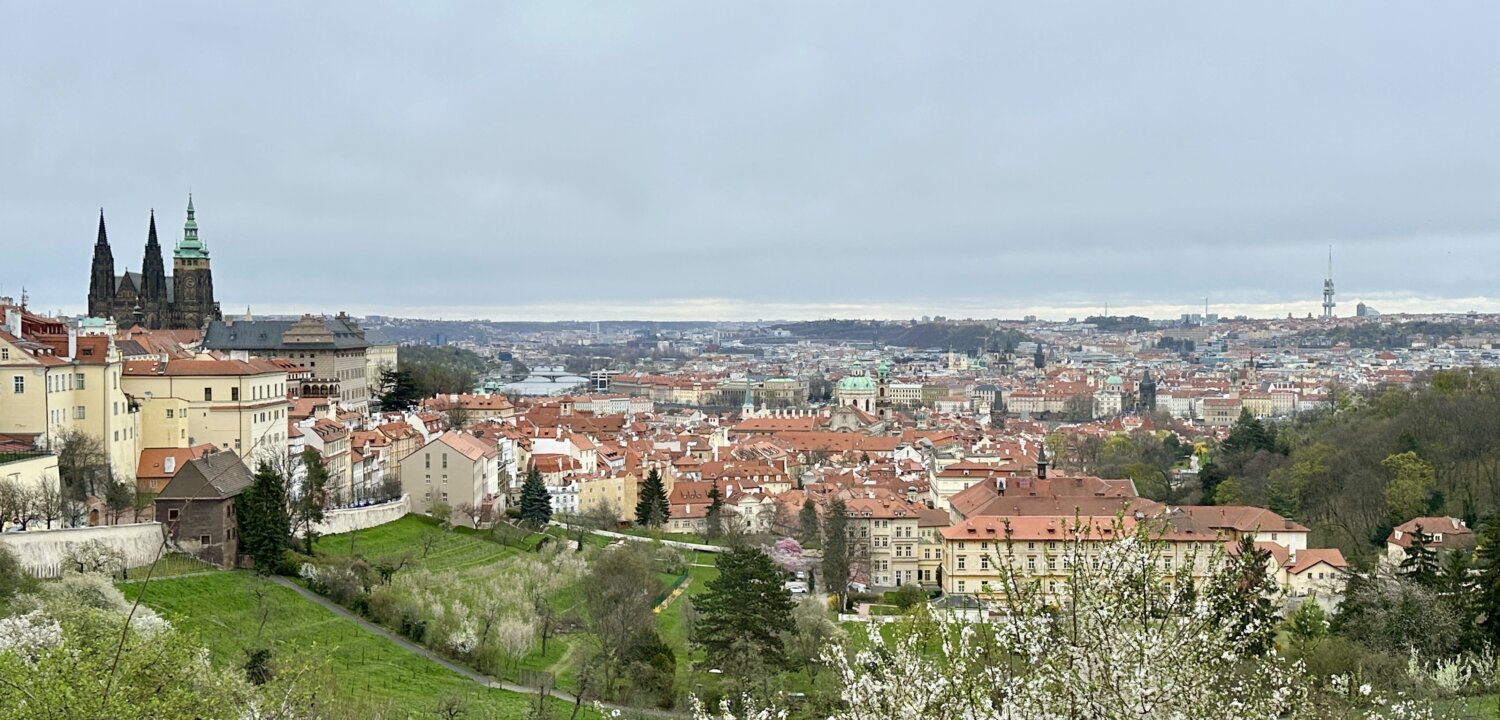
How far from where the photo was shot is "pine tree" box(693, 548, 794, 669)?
29.0 metres

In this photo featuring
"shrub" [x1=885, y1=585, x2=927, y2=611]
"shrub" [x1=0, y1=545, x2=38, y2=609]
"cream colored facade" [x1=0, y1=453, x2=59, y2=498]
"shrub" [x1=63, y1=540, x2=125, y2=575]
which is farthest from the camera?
"shrub" [x1=885, y1=585, x2=927, y2=611]

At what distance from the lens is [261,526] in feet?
102

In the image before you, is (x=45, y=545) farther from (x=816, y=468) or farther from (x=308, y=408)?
(x=816, y=468)

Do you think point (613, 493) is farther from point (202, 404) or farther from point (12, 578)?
point (12, 578)

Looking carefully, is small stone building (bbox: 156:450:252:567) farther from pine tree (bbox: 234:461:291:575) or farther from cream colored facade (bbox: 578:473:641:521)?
cream colored facade (bbox: 578:473:641:521)

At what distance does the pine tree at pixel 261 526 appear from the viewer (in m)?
30.9

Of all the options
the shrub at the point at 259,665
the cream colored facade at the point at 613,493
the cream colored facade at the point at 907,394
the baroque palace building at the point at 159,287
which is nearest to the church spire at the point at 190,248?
the baroque palace building at the point at 159,287

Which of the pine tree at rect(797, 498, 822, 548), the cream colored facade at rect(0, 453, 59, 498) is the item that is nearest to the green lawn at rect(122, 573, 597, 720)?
the cream colored facade at rect(0, 453, 59, 498)

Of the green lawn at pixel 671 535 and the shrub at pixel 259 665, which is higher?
the shrub at pixel 259 665

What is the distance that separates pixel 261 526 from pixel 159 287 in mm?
53527

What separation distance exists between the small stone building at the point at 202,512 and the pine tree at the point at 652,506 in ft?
80.9

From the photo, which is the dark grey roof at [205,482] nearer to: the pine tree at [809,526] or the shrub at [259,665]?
the shrub at [259,665]

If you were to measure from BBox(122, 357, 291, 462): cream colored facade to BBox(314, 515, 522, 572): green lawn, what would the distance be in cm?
324

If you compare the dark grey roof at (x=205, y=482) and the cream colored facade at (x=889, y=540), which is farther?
the cream colored facade at (x=889, y=540)
